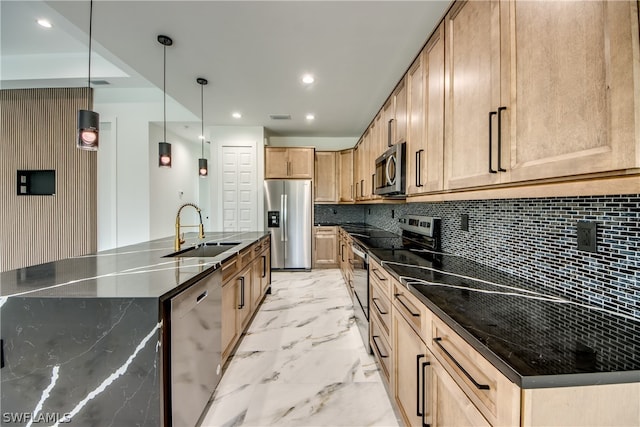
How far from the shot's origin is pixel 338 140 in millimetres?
5863

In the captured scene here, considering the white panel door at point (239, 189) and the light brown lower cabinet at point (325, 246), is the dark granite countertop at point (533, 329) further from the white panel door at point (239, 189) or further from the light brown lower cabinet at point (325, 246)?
the white panel door at point (239, 189)

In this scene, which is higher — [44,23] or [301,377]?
[44,23]

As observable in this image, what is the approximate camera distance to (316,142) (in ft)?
19.1

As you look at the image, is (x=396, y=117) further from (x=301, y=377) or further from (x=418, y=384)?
(x=301, y=377)

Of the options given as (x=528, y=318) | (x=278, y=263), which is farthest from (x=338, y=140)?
(x=528, y=318)

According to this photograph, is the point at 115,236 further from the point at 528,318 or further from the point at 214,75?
the point at 528,318

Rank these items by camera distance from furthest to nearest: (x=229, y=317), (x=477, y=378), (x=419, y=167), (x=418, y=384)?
(x=229, y=317)
(x=419, y=167)
(x=418, y=384)
(x=477, y=378)

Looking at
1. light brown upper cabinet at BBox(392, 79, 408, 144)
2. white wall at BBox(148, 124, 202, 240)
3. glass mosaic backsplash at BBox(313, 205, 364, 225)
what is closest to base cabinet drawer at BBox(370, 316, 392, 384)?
light brown upper cabinet at BBox(392, 79, 408, 144)

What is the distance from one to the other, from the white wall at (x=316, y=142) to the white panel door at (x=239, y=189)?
3.14ft

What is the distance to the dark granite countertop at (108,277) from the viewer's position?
118cm

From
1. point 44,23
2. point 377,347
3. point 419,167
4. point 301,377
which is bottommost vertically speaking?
point 301,377

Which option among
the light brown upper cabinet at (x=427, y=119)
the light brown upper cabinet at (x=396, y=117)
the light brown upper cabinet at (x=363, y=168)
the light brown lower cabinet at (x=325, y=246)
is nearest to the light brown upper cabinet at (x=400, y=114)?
the light brown upper cabinet at (x=396, y=117)

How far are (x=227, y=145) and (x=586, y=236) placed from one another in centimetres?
492

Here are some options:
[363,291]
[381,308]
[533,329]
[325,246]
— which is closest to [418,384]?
Result: [533,329]
